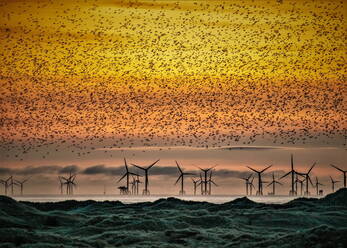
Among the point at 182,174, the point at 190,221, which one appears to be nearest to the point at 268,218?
the point at 190,221

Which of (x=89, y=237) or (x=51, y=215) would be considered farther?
(x=51, y=215)

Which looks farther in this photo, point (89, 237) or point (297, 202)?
point (297, 202)

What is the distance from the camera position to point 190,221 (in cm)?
7125

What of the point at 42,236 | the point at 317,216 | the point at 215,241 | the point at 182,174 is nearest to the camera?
the point at 42,236

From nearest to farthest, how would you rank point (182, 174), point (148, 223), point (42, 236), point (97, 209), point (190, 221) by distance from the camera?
point (42, 236) < point (148, 223) < point (190, 221) < point (97, 209) < point (182, 174)

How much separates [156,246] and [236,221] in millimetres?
22868

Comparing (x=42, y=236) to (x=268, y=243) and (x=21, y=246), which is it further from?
(x=268, y=243)

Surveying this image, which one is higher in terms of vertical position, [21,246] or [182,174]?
[182,174]

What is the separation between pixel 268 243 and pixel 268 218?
74.7 ft

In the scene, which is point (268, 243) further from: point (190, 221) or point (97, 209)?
point (97, 209)

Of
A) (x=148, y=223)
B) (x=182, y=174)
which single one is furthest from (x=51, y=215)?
(x=182, y=174)

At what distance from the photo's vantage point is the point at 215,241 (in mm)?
56750

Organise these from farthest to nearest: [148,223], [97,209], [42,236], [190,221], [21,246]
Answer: [97,209] < [190,221] < [148,223] < [42,236] < [21,246]

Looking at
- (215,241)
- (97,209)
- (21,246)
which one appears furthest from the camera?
(97,209)
